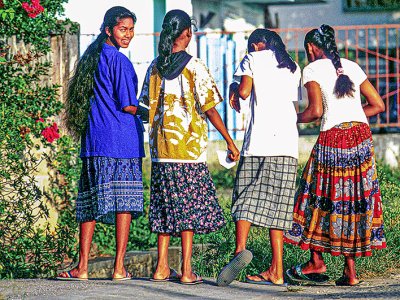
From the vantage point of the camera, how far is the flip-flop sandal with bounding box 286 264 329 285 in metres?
7.21

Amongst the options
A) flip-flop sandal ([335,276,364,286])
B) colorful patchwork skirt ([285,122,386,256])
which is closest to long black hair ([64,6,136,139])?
colorful patchwork skirt ([285,122,386,256])

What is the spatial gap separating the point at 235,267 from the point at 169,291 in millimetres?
437

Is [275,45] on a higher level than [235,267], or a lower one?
higher

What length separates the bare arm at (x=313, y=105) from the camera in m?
7.03

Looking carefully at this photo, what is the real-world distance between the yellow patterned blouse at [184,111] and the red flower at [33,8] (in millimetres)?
1849

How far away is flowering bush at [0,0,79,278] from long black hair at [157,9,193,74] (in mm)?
1802

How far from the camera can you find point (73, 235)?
342 inches

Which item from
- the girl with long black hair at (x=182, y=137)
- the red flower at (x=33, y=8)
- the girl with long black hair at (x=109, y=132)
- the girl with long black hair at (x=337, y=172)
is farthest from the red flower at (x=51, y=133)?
the girl with long black hair at (x=337, y=172)

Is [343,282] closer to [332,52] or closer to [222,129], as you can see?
[222,129]

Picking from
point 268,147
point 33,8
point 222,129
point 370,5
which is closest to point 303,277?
point 268,147

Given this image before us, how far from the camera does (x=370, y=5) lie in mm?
25969

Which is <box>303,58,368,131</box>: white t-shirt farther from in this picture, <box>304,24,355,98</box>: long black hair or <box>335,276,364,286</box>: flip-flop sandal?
<box>335,276,364,286</box>: flip-flop sandal

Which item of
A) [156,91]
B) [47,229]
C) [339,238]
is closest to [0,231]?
[47,229]

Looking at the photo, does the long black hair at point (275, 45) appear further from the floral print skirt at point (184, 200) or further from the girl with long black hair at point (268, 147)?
the floral print skirt at point (184, 200)
